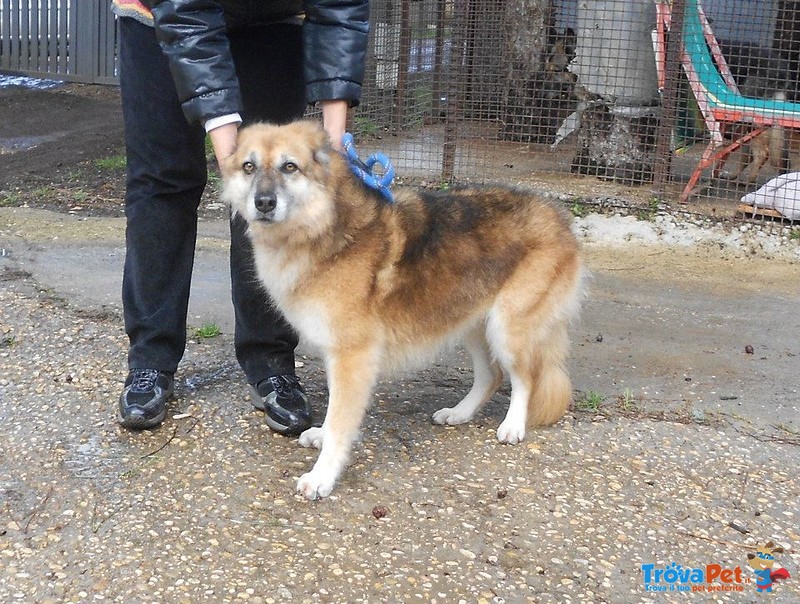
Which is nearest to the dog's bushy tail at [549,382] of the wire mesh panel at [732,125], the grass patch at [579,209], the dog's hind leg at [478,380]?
the dog's hind leg at [478,380]

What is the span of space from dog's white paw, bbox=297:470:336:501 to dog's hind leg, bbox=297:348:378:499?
0.08ft

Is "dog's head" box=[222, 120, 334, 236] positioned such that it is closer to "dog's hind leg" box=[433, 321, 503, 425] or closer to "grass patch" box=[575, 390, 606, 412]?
"dog's hind leg" box=[433, 321, 503, 425]

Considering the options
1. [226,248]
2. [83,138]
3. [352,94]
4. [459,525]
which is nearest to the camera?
[459,525]

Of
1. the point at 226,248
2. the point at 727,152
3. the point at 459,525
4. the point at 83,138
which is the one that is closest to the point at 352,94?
the point at 459,525

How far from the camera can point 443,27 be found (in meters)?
8.25

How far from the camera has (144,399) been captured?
3.77m

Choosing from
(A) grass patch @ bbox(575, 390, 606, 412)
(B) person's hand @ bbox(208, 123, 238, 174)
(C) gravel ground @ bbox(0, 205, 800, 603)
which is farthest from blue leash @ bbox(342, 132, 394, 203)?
(A) grass patch @ bbox(575, 390, 606, 412)

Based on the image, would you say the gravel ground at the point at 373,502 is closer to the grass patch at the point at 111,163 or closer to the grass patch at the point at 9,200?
the grass patch at the point at 9,200

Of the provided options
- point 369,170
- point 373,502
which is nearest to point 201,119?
point 369,170

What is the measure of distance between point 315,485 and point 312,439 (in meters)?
0.40

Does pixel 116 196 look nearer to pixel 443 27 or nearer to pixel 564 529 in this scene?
pixel 443 27

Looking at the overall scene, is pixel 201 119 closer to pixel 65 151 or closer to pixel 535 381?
pixel 535 381

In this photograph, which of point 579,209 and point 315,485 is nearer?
point 315,485

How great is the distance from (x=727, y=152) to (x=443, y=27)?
8.91 ft
